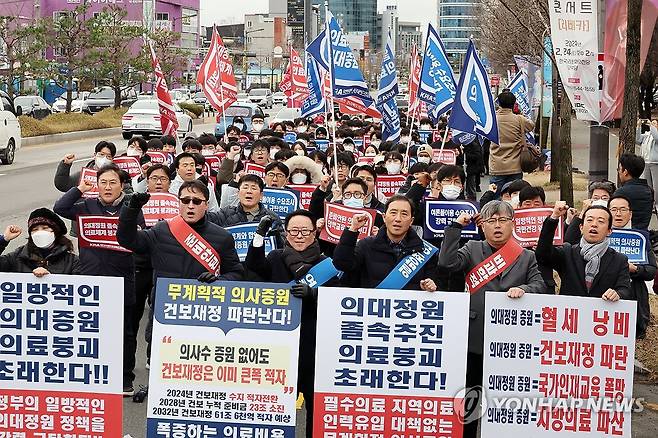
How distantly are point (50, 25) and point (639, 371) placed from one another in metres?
40.3

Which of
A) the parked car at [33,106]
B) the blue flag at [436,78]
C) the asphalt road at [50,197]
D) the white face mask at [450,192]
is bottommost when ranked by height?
the asphalt road at [50,197]

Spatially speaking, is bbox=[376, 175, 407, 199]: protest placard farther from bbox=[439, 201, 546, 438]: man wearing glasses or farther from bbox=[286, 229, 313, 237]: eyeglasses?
bbox=[439, 201, 546, 438]: man wearing glasses

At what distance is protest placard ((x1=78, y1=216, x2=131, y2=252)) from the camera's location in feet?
25.6

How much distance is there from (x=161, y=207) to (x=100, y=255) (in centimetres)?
154

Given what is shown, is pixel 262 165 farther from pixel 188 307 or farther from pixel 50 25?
pixel 50 25

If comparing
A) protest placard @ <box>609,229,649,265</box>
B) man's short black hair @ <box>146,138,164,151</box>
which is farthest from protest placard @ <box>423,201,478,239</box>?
man's short black hair @ <box>146,138,164,151</box>

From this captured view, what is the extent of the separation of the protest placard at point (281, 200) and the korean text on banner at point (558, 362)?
159 inches

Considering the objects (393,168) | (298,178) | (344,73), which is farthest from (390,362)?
(344,73)

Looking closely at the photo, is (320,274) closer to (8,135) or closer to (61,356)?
(61,356)

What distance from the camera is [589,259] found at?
6828 mm

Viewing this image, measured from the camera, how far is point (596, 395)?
6.11 m

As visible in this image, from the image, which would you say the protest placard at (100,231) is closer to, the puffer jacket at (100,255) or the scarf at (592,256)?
the puffer jacket at (100,255)

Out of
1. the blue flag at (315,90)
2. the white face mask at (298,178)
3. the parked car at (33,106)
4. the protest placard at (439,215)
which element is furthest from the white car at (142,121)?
the protest placard at (439,215)

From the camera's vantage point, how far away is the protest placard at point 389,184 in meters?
12.2
